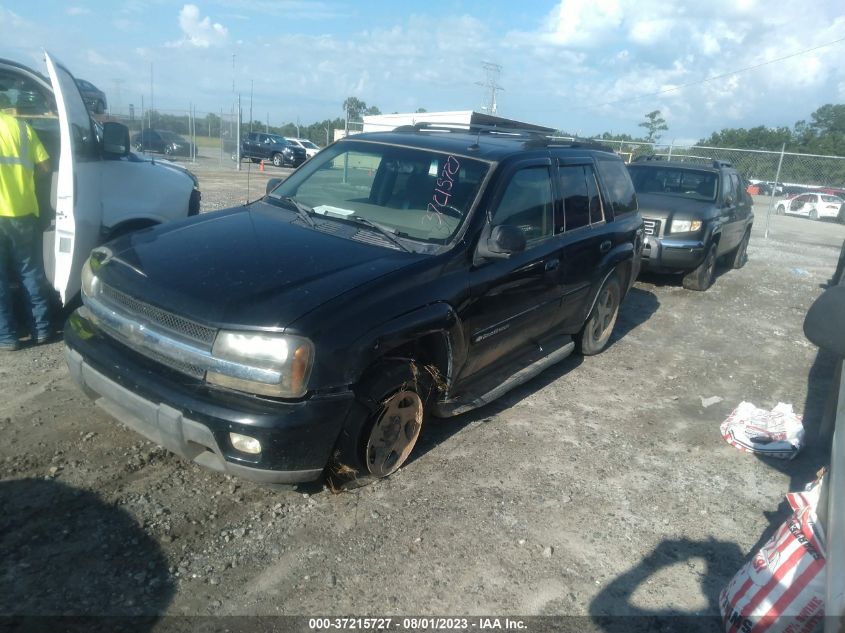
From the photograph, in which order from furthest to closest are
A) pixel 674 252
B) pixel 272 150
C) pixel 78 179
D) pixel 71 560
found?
pixel 272 150 → pixel 674 252 → pixel 78 179 → pixel 71 560

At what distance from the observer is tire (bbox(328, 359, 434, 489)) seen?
3.23m

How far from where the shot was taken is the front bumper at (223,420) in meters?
2.88

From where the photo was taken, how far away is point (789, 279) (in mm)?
11625

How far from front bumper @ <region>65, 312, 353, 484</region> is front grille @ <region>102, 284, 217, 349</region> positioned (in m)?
0.21

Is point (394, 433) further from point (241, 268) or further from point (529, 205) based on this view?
point (529, 205)

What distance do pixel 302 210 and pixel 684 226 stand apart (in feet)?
21.9

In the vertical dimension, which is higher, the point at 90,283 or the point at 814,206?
the point at 814,206

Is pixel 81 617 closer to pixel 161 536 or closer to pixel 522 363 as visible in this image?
pixel 161 536

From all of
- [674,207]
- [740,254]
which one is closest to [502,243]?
[674,207]

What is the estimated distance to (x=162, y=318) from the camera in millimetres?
3145

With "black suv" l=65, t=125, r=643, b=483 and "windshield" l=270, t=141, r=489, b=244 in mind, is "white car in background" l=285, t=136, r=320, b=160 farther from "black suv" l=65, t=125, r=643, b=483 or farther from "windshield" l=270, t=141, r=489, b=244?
"black suv" l=65, t=125, r=643, b=483

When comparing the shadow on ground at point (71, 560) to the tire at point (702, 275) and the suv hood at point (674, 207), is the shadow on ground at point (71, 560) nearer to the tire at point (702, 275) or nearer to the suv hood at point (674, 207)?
the suv hood at point (674, 207)

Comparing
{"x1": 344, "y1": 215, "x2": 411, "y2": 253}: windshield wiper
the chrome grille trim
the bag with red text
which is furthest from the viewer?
{"x1": 344, "y1": 215, "x2": 411, "y2": 253}: windshield wiper

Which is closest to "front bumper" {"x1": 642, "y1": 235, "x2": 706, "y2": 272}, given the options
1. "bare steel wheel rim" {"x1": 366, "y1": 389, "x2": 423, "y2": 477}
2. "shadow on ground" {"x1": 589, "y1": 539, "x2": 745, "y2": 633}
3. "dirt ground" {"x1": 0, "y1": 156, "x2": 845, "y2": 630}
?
"dirt ground" {"x1": 0, "y1": 156, "x2": 845, "y2": 630}
